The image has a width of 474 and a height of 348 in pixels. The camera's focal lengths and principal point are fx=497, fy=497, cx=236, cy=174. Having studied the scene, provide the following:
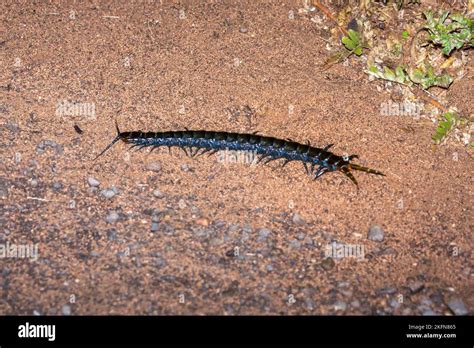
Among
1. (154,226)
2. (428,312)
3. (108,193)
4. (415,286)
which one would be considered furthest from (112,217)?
(428,312)

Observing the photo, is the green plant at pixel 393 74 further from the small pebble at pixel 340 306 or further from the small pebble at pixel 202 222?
the small pebble at pixel 340 306

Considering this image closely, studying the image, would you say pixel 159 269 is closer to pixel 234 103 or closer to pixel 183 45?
pixel 234 103

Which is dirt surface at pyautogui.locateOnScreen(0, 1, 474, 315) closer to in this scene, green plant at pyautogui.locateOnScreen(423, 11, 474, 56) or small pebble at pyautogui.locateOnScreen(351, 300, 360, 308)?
small pebble at pyautogui.locateOnScreen(351, 300, 360, 308)

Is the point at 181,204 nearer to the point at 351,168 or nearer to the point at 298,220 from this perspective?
the point at 298,220

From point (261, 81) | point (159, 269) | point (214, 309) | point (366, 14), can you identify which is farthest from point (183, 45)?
point (214, 309)

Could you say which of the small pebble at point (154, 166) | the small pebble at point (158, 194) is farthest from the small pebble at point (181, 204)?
the small pebble at point (154, 166)
